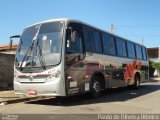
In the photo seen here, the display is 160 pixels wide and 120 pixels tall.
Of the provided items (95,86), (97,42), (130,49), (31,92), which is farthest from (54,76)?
(130,49)

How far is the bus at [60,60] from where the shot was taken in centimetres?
1184

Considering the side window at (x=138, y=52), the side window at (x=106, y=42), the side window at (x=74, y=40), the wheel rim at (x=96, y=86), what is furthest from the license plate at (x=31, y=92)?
the side window at (x=138, y=52)

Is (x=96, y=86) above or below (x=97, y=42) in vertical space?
below

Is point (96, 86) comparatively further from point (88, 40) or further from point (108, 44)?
point (108, 44)

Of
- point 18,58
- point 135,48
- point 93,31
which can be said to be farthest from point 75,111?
point 135,48

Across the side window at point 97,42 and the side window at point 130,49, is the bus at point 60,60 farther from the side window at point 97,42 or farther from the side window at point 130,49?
the side window at point 130,49

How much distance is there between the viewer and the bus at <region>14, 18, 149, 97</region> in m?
11.8

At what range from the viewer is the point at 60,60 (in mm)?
11789

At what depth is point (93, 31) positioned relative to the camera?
1467cm

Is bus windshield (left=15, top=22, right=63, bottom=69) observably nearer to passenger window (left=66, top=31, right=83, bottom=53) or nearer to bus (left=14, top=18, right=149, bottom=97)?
bus (left=14, top=18, right=149, bottom=97)

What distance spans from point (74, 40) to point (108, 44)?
431cm

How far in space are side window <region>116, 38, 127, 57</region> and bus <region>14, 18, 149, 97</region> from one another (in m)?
2.50

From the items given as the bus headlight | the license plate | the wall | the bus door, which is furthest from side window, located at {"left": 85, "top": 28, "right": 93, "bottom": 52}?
the wall

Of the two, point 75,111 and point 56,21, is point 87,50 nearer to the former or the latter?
point 56,21
